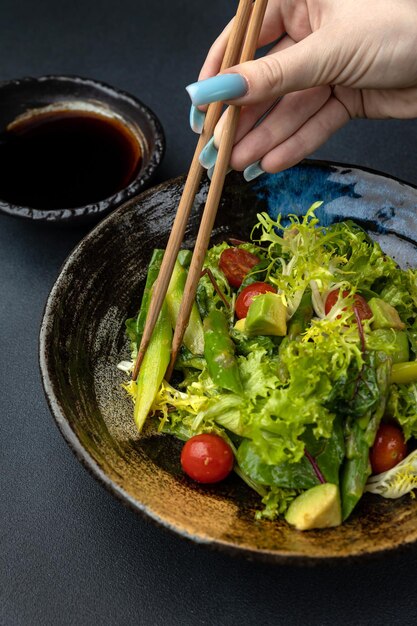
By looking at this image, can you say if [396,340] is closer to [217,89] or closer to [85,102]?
[217,89]

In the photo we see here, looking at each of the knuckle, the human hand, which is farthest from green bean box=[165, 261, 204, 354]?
the knuckle

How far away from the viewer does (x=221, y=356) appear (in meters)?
2.47

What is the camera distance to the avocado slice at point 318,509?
2.10 metres

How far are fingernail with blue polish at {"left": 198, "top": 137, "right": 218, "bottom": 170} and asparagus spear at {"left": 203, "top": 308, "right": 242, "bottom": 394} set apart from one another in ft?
1.84

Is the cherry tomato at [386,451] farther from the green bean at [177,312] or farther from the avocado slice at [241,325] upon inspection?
the green bean at [177,312]

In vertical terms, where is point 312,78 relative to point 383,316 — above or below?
above

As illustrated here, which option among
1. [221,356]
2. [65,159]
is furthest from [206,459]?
[65,159]

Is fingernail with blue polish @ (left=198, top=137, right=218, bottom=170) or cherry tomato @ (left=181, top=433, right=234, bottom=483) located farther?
fingernail with blue polish @ (left=198, top=137, right=218, bottom=170)

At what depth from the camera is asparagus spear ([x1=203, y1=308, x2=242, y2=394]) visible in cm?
242

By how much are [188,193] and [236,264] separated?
48 cm

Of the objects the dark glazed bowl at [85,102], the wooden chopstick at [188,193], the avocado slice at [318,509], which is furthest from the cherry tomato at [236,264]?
the avocado slice at [318,509]

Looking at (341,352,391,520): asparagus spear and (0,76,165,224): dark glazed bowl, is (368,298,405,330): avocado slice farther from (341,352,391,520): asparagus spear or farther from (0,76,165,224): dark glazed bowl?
(0,76,165,224): dark glazed bowl

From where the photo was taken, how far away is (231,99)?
2205 millimetres

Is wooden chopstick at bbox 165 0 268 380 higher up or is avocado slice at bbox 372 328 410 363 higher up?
wooden chopstick at bbox 165 0 268 380
